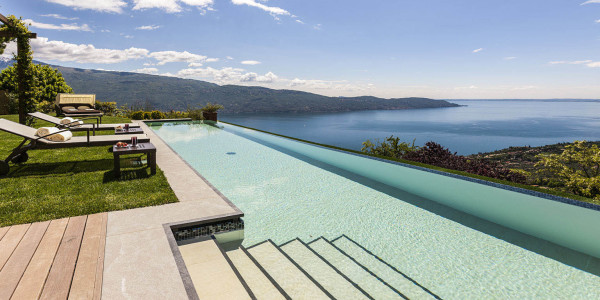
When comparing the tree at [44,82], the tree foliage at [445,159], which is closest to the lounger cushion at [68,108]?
the tree foliage at [445,159]

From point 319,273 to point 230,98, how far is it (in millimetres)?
72401

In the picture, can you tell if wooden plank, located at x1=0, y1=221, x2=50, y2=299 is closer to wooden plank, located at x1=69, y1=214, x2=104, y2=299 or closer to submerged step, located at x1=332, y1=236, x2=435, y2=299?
wooden plank, located at x1=69, y1=214, x2=104, y2=299

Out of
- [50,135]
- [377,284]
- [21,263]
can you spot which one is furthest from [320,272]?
[50,135]

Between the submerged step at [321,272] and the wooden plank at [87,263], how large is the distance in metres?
1.58

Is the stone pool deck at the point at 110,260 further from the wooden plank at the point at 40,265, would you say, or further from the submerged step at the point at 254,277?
the submerged step at the point at 254,277

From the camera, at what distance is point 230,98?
233ft

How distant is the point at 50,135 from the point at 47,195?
157 cm

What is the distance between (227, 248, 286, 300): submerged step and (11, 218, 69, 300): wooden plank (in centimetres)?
128

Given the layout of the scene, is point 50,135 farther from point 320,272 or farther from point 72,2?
point 72,2

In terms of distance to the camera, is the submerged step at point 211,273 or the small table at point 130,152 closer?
→ the submerged step at point 211,273

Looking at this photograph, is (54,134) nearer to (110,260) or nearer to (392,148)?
(110,260)

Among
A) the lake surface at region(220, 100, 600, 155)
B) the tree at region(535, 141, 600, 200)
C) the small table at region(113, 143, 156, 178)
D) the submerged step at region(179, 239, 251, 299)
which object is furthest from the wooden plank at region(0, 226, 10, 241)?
the lake surface at region(220, 100, 600, 155)

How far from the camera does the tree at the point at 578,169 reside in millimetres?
4672

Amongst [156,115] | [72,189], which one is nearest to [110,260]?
[72,189]
